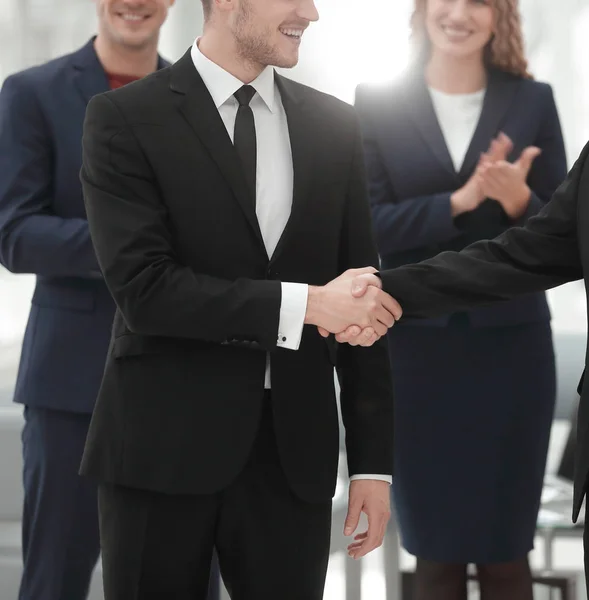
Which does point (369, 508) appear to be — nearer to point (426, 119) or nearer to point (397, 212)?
point (397, 212)

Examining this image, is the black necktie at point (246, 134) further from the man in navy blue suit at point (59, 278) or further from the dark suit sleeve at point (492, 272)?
the man in navy blue suit at point (59, 278)

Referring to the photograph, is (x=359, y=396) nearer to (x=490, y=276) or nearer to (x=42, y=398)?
(x=490, y=276)

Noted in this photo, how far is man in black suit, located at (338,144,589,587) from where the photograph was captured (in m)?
1.89

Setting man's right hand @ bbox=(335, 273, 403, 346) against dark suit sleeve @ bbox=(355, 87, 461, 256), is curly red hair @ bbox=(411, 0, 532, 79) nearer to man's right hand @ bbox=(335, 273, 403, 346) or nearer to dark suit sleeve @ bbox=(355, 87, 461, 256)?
dark suit sleeve @ bbox=(355, 87, 461, 256)

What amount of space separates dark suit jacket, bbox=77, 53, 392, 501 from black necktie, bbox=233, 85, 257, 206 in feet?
0.12

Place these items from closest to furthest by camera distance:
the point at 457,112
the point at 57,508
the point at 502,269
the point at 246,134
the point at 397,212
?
the point at 246,134
the point at 502,269
the point at 57,508
the point at 397,212
the point at 457,112

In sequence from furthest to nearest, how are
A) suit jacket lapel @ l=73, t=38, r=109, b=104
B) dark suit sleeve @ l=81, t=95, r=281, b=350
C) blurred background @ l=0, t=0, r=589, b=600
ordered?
blurred background @ l=0, t=0, r=589, b=600 → suit jacket lapel @ l=73, t=38, r=109, b=104 → dark suit sleeve @ l=81, t=95, r=281, b=350

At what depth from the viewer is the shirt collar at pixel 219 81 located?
1790 mm

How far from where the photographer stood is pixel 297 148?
1791 millimetres

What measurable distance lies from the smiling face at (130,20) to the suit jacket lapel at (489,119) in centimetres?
76

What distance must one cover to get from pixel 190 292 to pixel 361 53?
122 inches

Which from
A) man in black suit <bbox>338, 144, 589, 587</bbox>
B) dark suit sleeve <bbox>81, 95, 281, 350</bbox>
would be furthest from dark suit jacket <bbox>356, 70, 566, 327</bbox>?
dark suit sleeve <bbox>81, 95, 281, 350</bbox>

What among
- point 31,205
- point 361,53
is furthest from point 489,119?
point 361,53

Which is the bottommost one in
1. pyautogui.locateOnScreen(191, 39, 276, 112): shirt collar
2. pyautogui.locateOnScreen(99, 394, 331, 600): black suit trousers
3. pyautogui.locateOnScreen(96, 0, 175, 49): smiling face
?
pyautogui.locateOnScreen(99, 394, 331, 600): black suit trousers
